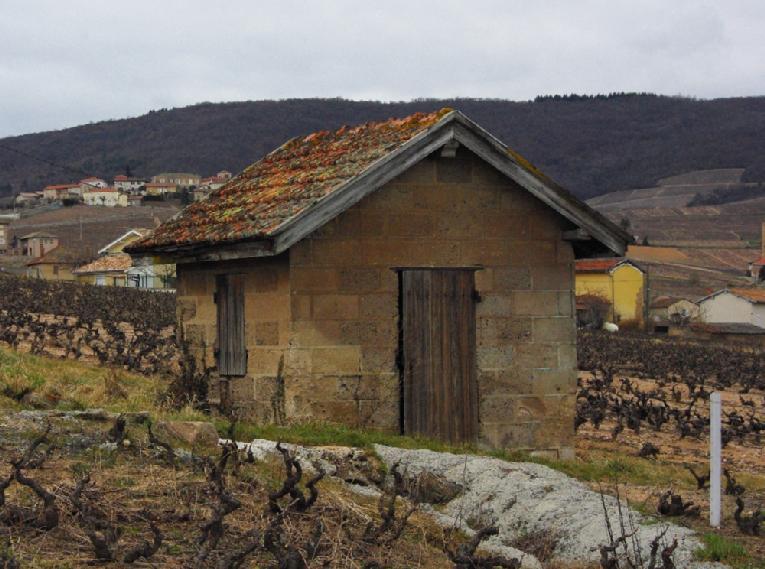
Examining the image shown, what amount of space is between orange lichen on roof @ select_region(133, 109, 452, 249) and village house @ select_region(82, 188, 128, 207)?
427 ft

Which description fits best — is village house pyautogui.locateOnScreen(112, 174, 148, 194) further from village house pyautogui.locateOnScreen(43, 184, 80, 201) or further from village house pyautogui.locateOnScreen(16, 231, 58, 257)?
village house pyautogui.locateOnScreen(16, 231, 58, 257)

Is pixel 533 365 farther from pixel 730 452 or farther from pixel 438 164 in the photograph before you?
pixel 730 452

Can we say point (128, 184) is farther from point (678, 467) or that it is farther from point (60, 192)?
point (678, 467)

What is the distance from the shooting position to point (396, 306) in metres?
12.8

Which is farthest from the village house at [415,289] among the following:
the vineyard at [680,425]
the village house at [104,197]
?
the village house at [104,197]

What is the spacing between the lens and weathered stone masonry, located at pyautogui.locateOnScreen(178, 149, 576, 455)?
12.5 metres

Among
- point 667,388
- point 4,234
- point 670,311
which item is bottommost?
point 667,388

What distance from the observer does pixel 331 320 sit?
12.5m

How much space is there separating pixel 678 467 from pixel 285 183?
566 cm

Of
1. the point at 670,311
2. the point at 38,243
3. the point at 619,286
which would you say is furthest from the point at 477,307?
the point at 38,243

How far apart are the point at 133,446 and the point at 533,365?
5292 mm

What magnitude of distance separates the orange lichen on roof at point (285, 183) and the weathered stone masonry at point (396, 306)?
16.3 inches

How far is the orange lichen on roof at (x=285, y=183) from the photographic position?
1247cm

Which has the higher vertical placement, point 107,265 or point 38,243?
point 38,243
